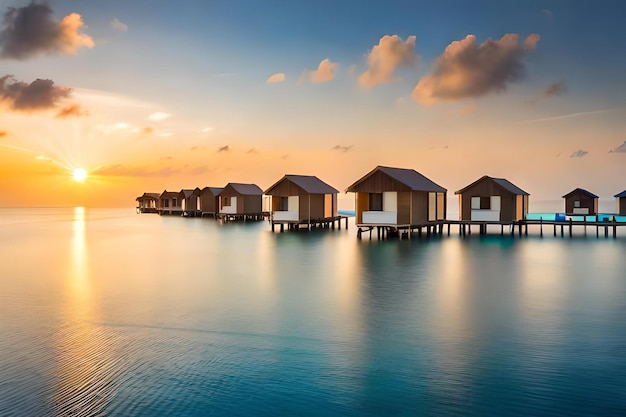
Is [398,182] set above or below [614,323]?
above

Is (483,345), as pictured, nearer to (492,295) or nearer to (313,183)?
(492,295)

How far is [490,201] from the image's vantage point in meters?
39.7

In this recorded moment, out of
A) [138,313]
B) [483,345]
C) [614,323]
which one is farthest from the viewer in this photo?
[138,313]

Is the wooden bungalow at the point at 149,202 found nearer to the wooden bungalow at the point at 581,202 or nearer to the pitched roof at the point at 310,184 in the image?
the pitched roof at the point at 310,184

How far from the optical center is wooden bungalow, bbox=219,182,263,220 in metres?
61.9

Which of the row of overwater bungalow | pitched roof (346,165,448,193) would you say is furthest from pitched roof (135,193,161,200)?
pitched roof (346,165,448,193)

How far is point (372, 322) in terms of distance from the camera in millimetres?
12859

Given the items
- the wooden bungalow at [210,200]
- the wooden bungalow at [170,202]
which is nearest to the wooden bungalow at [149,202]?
the wooden bungalow at [170,202]

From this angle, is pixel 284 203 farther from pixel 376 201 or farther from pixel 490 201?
pixel 490 201

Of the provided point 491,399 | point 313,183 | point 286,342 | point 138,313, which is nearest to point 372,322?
point 286,342

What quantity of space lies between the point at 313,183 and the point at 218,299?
3181 centimetres

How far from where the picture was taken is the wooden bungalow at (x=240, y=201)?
61.9 meters

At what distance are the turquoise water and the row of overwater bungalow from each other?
12.5m

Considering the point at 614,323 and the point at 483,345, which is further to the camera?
the point at 614,323
